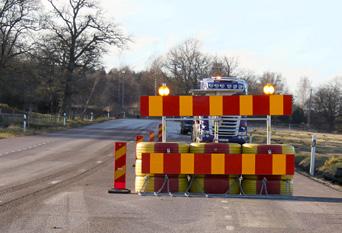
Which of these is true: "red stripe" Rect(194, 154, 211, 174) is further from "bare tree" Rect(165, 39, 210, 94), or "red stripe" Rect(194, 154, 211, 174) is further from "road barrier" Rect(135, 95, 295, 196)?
"bare tree" Rect(165, 39, 210, 94)

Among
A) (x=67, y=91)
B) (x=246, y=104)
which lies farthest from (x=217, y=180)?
(x=67, y=91)

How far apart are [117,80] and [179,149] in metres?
124

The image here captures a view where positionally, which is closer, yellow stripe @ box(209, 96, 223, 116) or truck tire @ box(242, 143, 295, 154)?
truck tire @ box(242, 143, 295, 154)

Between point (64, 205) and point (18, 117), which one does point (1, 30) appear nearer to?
point (18, 117)

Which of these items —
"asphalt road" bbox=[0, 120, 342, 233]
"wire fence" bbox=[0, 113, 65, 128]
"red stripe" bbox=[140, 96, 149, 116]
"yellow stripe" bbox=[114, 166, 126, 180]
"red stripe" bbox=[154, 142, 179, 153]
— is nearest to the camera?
"asphalt road" bbox=[0, 120, 342, 233]

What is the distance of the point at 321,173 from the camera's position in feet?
60.3

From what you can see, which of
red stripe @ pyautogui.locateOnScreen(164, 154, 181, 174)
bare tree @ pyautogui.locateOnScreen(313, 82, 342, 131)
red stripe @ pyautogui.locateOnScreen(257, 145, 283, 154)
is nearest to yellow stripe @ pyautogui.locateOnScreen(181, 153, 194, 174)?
red stripe @ pyautogui.locateOnScreen(164, 154, 181, 174)

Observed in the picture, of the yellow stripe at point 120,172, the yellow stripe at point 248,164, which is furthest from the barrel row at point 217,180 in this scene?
A: the yellow stripe at point 120,172

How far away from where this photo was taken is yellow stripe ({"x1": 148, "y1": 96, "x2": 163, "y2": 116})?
41.8 feet

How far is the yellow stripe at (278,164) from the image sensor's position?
40.1 ft

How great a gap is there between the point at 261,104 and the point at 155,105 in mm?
2251

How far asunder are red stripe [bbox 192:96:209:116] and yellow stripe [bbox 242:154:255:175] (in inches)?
48.8

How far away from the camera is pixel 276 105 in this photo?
496 inches

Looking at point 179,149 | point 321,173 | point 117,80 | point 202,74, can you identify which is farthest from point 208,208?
point 117,80
